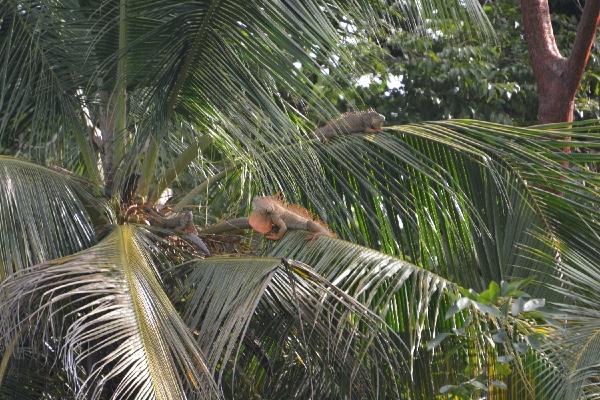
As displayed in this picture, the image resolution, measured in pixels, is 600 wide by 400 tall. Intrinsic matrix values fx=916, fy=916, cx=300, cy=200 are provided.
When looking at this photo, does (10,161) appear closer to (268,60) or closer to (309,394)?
(268,60)

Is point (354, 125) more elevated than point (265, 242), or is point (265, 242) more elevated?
point (354, 125)

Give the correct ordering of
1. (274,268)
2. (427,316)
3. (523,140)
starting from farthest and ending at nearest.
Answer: (523,140) → (427,316) → (274,268)

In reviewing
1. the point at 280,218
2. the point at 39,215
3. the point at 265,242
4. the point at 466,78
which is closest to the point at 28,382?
the point at 39,215

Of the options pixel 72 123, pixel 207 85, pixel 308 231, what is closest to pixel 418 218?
pixel 308 231

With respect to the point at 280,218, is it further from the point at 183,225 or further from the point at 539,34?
the point at 539,34

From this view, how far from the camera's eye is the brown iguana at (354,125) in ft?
18.1

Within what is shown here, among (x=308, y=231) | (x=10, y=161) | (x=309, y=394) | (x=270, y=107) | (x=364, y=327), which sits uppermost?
(x=270, y=107)

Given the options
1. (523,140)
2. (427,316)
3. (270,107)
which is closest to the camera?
(427,316)

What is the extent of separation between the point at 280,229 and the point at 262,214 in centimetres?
15

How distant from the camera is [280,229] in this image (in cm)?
478

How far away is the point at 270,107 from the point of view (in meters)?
4.46

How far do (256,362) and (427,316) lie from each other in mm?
967

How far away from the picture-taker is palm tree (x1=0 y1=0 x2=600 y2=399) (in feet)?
11.8

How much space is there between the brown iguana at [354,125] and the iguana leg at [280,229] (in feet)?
2.92
